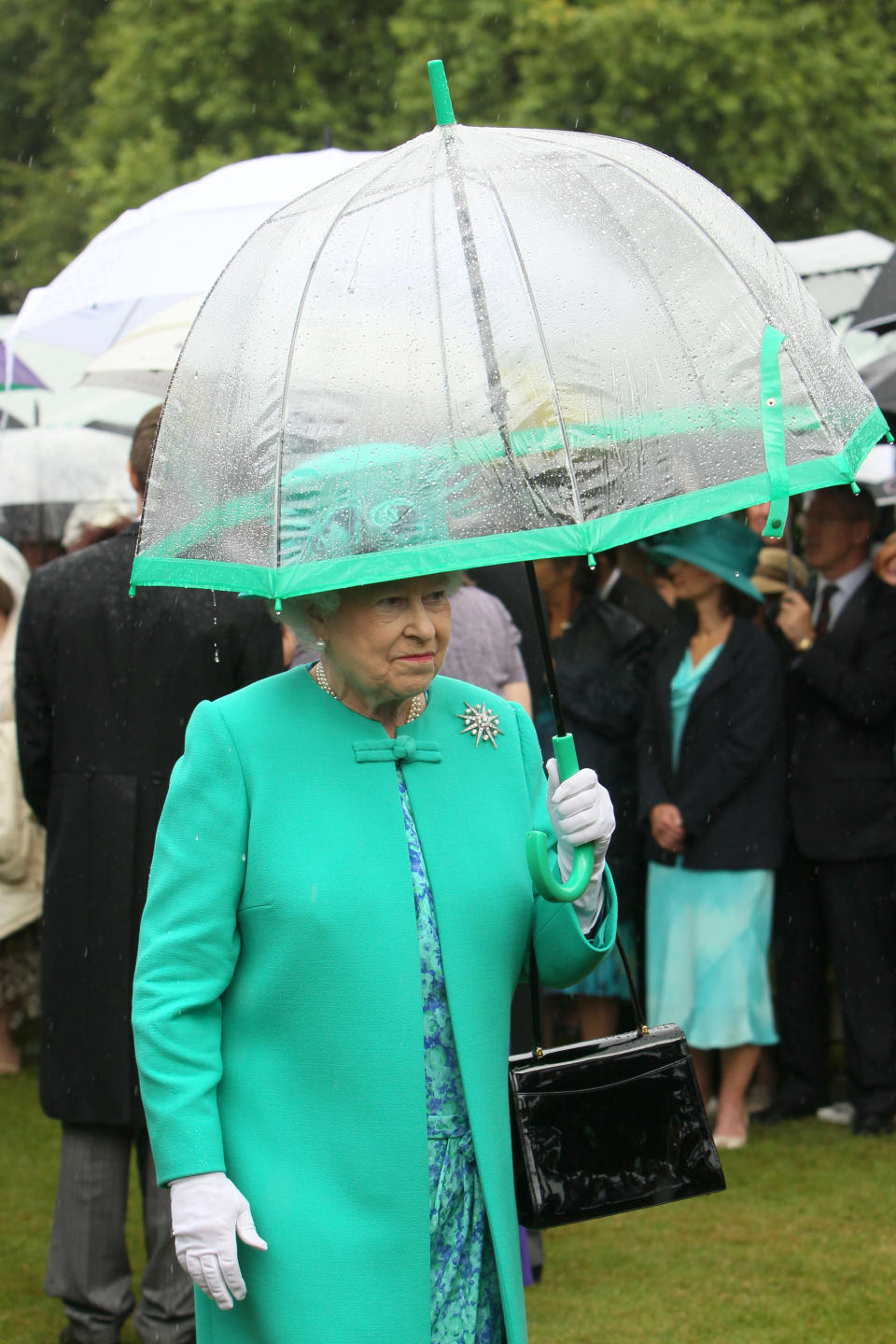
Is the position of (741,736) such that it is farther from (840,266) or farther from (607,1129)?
(840,266)

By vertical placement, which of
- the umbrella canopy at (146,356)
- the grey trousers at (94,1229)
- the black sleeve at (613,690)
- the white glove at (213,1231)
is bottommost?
the grey trousers at (94,1229)

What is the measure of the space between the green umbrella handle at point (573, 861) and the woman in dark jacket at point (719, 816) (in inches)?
156

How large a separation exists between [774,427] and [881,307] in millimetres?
3795

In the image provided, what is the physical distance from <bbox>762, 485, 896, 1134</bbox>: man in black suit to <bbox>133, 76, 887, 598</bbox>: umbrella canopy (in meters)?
3.90

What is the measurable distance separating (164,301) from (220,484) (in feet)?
19.2

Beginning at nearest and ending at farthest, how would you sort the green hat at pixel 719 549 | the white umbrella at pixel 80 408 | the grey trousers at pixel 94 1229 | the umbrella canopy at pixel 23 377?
1. the grey trousers at pixel 94 1229
2. the green hat at pixel 719 549
3. the umbrella canopy at pixel 23 377
4. the white umbrella at pixel 80 408

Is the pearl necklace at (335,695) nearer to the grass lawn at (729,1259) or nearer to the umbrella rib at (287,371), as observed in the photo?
the umbrella rib at (287,371)

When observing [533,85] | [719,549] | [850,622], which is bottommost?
[850,622]

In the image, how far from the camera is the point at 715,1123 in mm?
7039

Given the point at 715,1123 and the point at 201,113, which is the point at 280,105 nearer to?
the point at 201,113

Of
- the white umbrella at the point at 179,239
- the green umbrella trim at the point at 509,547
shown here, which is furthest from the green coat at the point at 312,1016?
the white umbrella at the point at 179,239

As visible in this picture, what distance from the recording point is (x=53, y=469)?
9406 mm

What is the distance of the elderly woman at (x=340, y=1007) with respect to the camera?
2838 mm

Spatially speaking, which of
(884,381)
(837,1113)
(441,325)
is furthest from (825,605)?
(441,325)
